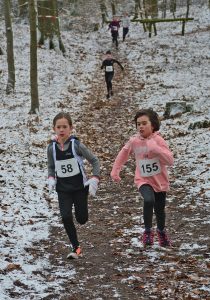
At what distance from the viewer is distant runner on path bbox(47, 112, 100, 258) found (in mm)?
6457

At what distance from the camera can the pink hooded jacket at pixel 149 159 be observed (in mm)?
6688

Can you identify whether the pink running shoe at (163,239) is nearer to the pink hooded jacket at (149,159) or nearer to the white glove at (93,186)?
the pink hooded jacket at (149,159)

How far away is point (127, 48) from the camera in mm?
36125

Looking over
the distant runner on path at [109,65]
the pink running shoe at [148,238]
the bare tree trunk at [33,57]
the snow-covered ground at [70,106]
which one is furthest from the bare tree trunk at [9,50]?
the pink running shoe at [148,238]

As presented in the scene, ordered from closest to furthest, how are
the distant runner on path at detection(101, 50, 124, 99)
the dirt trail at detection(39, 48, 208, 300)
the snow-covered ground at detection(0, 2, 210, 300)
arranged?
the dirt trail at detection(39, 48, 208, 300)
the snow-covered ground at detection(0, 2, 210, 300)
the distant runner on path at detection(101, 50, 124, 99)

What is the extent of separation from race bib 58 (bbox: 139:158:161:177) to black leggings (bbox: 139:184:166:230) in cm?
19

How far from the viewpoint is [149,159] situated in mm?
6781

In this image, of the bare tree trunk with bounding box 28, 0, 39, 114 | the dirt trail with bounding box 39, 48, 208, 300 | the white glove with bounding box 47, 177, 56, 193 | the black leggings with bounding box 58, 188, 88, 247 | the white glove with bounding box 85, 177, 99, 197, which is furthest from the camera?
the bare tree trunk with bounding box 28, 0, 39, 114

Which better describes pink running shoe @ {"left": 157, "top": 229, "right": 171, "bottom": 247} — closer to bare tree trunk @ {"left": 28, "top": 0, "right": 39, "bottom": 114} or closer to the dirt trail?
the dirt trail

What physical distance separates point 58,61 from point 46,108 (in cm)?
1059

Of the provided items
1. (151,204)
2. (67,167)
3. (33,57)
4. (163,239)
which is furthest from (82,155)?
(33,57)

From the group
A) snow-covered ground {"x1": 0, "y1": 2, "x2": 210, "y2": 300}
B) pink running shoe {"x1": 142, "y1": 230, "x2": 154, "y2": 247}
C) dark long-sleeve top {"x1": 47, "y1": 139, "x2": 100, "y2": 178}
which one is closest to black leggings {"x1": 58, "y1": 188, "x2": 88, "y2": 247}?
dark long-sleeve top {"x1": 47, "y1": 139, "x2": 100, "y2": 178}

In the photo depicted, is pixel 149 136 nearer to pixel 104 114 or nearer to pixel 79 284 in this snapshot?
pixel 79 284

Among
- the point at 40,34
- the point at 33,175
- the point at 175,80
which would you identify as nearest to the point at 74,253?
the point at 33,175
